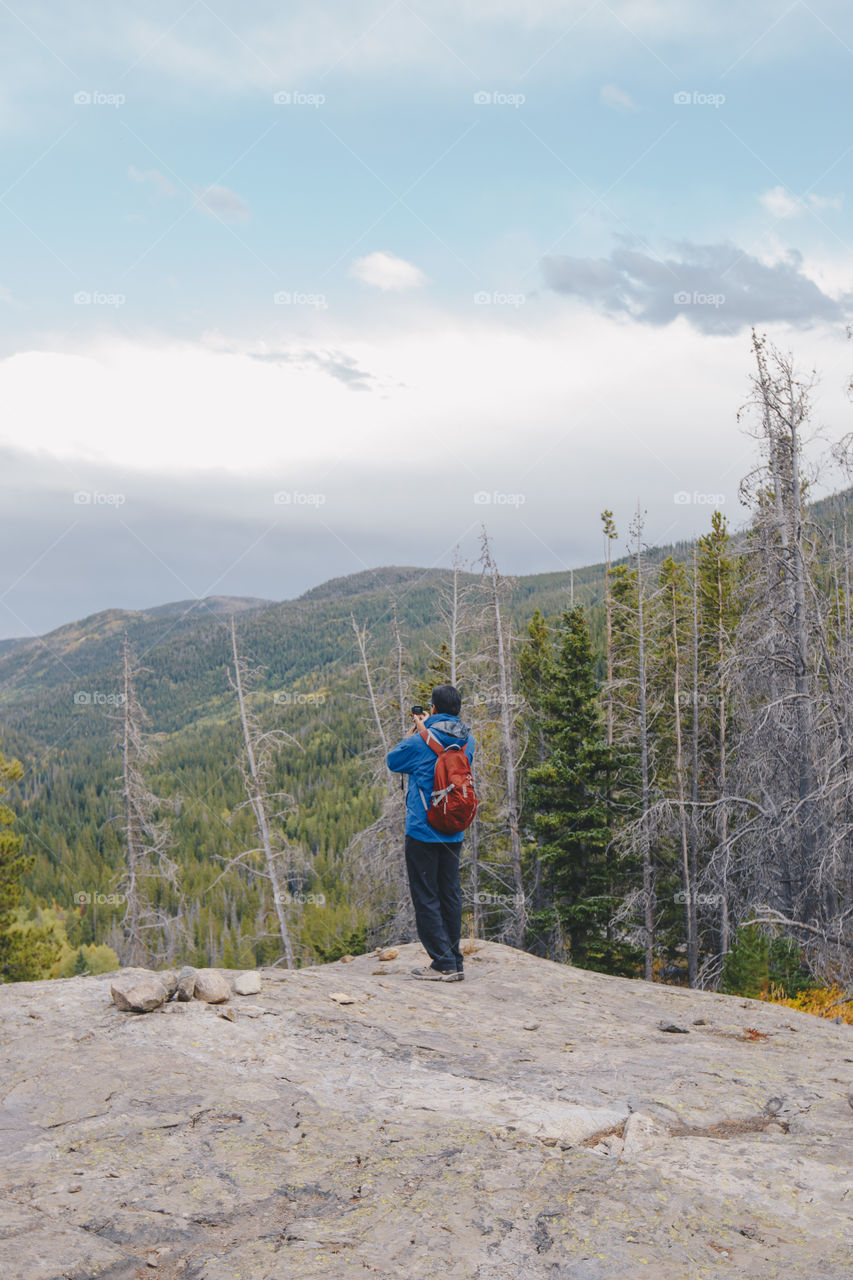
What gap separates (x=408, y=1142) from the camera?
14.1 ft

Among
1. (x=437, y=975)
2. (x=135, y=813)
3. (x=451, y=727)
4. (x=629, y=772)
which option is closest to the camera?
(x=451, y=727)

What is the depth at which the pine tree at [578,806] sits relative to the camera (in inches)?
942

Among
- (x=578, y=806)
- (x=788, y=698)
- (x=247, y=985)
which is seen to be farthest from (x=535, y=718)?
(x=247, y=985)

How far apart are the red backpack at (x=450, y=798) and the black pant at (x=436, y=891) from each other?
0.85 ft

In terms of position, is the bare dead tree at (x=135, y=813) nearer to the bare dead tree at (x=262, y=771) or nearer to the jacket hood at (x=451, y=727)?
the bare dead tree at (x=262, y=771)

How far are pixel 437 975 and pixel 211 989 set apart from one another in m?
2.55

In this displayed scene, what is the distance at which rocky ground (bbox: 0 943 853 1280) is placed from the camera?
10.7 feet

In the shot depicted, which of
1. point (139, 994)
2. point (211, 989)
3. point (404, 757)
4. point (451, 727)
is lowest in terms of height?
point (211, 989)

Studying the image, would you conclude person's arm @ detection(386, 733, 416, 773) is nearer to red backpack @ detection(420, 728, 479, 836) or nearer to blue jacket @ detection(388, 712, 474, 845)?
blue jacket @ detection(388, 712, 474, 845)

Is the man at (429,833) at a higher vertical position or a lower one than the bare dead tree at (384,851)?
higher

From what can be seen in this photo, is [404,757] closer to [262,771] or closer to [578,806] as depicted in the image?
[262,771]

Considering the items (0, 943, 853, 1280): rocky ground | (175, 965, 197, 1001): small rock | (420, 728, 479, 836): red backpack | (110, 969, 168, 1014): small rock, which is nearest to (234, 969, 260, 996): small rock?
→ (0, 943, 853, 1280): rocky ground

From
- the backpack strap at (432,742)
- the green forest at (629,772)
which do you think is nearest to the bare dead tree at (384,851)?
the green forest at (629,772)

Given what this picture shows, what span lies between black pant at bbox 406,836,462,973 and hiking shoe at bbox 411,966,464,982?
0.04 m
